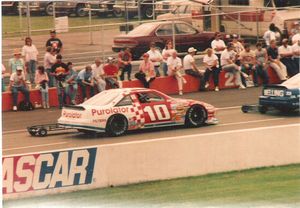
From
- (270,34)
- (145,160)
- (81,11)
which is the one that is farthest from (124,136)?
(270,34)

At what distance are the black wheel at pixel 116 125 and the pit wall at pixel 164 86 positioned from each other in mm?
2257

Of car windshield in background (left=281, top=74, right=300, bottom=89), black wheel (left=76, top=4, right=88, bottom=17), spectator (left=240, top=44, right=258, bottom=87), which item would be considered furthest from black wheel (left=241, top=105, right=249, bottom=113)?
black wheel (left=76, top=4, right=88, bottom=17)

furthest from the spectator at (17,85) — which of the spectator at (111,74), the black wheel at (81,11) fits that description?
the black wheel at (81,11)

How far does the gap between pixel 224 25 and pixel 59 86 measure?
27.9 ft

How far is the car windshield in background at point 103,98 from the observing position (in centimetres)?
1997

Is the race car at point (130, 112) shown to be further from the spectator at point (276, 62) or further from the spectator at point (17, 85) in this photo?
the spectator at point (276, 62)

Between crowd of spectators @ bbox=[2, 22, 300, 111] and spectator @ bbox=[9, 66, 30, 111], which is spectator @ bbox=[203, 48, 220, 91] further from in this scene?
spectator @ bbox=[9, 66, 30, 111]

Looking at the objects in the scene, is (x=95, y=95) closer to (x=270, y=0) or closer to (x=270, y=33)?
(x=270, y=33)

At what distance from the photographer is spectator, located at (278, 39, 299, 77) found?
25.4m

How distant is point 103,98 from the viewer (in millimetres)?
20203

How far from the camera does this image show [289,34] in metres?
28.2

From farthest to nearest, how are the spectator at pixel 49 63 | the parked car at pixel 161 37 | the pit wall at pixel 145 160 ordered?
the parked car at pixel 161 37, the spectator at pixel 49 63, the pit wall at pixel 145 160

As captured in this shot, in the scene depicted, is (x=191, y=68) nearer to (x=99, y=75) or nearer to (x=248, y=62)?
(x=248, y=62)

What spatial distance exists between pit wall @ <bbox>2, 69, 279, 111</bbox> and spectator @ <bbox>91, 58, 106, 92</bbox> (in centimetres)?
51
